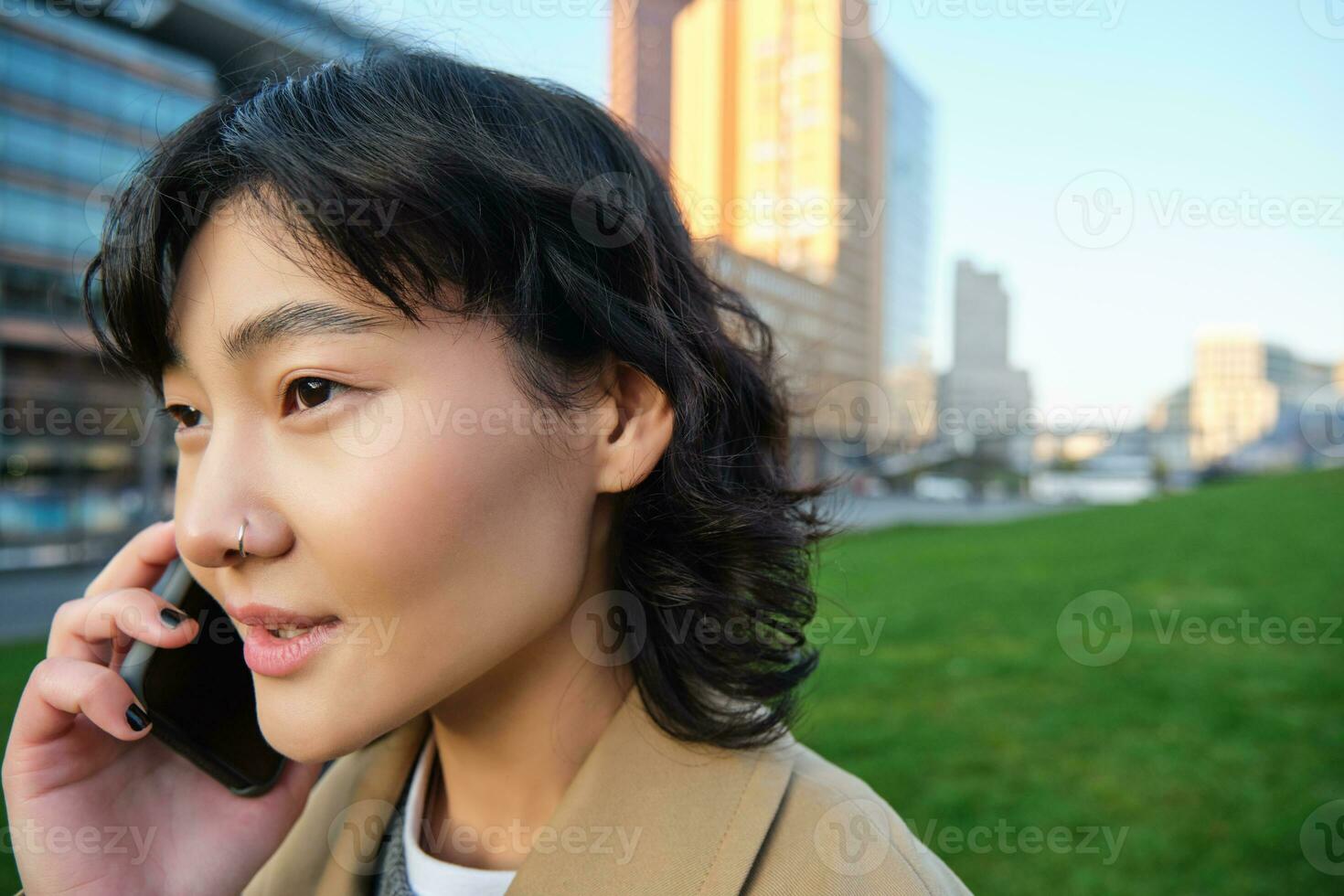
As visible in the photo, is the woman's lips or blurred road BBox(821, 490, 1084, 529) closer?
the woman's lips

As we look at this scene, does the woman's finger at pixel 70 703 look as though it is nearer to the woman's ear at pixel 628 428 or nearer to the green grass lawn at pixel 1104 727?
the woman's ear at pixel 628 428

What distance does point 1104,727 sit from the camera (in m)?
4.18

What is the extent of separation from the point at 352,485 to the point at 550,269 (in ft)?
1.51

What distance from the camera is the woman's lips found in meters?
1.20

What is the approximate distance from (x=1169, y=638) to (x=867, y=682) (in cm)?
225

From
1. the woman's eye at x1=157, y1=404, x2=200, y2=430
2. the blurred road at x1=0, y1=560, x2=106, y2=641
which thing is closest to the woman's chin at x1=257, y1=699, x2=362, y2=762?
the woman's eye at x1=157, y1=404, x2=200, y2=430

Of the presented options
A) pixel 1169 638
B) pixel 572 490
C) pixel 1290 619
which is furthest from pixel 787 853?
pixel 1290 619

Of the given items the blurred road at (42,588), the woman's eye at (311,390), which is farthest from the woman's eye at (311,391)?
→ the blurred road at (42,588)

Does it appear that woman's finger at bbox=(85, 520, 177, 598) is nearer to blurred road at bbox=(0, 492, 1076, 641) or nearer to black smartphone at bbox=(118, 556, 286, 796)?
black smartphone at bbox=(118, 556, 286, 796)

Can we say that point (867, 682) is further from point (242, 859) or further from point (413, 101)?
point (413, 101)

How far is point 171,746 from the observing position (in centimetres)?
156

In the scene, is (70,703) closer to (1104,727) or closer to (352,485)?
(352,485)

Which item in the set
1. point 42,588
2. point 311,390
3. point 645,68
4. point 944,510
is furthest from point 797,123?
point 311,390

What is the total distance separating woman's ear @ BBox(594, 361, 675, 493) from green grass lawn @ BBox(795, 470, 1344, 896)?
72 cm
